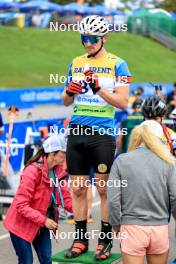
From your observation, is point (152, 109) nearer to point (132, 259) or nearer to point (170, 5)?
point (132, 259)

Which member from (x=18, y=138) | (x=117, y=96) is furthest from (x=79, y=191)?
(x=18, y=138)

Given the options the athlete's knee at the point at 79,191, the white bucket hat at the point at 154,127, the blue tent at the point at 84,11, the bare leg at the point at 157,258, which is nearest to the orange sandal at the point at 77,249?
the athlete's knee at the point at 79,191

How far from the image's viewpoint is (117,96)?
6.40 metres

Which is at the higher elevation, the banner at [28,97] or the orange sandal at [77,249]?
the banner at [28,97]

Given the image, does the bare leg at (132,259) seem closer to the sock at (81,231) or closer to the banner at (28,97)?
the sock at (81,231)

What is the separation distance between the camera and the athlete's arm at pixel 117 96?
20.6 ft

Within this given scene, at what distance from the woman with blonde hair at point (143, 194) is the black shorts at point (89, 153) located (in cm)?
159

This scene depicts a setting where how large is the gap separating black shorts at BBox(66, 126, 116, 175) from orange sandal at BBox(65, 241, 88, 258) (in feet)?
2.52

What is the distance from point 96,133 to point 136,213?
1778 mm

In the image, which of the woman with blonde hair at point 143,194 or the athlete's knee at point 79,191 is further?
the athlete's knee at point 79,191

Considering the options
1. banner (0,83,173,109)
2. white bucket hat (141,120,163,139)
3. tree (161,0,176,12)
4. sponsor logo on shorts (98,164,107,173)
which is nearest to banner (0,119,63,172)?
sponsor logo on shorts (98,164,107,173)

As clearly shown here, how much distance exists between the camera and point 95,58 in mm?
6527

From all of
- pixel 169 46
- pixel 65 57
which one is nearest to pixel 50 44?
pixel 65 57

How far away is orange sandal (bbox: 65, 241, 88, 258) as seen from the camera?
6.84 meters
